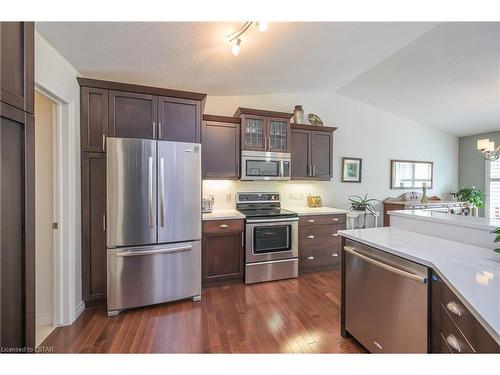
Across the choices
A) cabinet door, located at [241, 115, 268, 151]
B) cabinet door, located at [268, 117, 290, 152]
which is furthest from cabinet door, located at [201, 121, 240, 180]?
cabinet door, located at [268, 117, 290, 152]

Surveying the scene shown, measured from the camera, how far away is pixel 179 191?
2.33 meters

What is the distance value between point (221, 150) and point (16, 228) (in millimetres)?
2314

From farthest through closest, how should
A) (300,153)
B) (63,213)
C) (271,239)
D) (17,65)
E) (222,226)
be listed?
(300,153), (271,239), (222,226), (63,213), (17,65)

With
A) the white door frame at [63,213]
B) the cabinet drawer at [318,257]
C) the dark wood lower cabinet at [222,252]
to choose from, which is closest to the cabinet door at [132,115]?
the white door frame at [63,213]

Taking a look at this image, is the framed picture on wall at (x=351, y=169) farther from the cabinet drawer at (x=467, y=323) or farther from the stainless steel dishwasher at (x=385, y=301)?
the cabinet drawer at (x=467, y=323)

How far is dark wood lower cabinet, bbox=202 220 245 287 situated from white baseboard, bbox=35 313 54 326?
57.4 inches

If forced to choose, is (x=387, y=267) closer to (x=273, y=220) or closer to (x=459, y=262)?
(x=459, y=262)

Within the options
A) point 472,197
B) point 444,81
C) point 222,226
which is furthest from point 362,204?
point 472,197

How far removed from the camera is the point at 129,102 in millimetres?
2328

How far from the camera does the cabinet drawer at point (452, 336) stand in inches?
34.6

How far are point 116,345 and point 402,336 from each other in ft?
6.78
